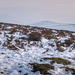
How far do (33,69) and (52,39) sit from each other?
778 centimetres

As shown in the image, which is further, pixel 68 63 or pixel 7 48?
pixel 7 48

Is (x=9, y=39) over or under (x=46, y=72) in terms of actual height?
over

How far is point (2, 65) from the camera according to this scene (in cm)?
712

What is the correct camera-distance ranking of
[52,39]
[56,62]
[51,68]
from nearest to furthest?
[51,68]
[56,62]
[52,39]

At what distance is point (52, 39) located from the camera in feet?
46.2

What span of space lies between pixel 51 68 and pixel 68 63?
1574mm

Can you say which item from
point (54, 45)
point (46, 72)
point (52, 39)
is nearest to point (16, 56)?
point (46, 72)

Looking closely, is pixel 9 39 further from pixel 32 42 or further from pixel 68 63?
pixel 68 63

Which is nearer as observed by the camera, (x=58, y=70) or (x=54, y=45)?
(x=58, y=70)

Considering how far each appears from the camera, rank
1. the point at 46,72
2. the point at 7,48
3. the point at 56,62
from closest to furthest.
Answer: the point at 46,72 < the point at 56,62 < the point at 7,48

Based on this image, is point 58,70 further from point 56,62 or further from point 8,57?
point 8,57

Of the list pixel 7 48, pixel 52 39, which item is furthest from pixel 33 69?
pixel 52 39

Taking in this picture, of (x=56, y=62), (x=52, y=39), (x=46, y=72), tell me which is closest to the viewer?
(x=46, y=72)

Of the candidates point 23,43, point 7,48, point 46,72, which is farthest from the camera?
point 23,43
